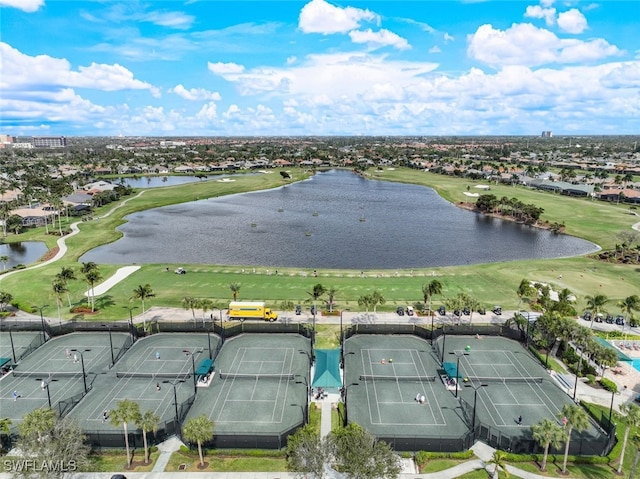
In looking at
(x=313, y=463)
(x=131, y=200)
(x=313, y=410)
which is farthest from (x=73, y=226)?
(x=313, y=463)

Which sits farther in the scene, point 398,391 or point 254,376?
point 254,376

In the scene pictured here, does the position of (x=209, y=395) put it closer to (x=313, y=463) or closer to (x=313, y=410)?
(x=313, y=410)

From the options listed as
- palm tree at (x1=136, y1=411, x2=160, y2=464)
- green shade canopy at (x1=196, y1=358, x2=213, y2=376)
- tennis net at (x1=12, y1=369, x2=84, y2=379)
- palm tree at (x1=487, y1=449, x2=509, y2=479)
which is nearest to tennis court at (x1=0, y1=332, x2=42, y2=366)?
tennis net at (x1=12, y1=369, x2=84, y2=379)

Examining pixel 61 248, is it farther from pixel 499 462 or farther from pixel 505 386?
pixel 499 462

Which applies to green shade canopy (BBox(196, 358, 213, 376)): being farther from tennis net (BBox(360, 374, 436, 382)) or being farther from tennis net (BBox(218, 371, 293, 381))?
tennis net (BBox(360, 374, 436, 382))

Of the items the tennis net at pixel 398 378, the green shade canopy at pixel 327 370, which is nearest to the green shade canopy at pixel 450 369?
the tennis net at pixel 398 378

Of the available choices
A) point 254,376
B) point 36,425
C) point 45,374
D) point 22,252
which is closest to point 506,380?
point 254,376

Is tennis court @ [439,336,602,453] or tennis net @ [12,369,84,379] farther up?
tennis court @ [439,336,602,453]
